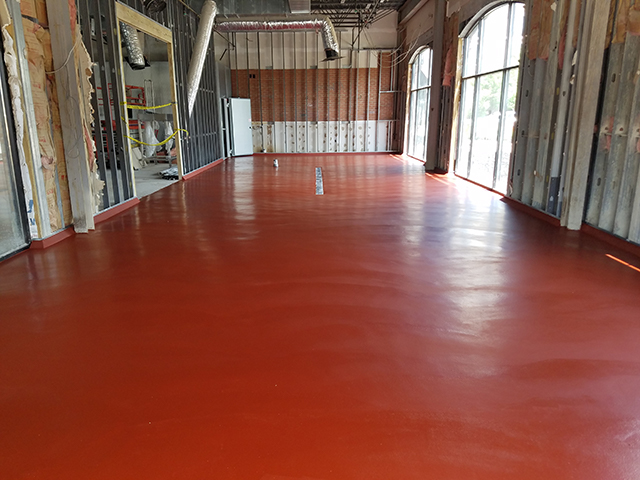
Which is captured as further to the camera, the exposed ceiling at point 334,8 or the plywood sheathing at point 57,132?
the exposed ceiling at point 334,8

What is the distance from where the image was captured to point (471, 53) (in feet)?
30.9

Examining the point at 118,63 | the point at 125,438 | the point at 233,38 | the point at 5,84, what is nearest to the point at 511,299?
the point at 125,438

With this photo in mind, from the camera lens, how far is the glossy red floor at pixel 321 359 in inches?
70.5

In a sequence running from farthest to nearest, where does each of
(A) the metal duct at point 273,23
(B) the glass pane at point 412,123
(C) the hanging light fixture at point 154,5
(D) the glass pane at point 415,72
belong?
1. (B) the glass pane at point 412,123
2. (D) the glass pane at point 415,72
3. (A) the metal duct at point 273,23
4. (C) the hanging light fixture at point 154,5

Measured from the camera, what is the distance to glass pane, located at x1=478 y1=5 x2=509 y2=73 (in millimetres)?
7773

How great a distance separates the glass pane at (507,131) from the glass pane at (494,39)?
0.51 metres

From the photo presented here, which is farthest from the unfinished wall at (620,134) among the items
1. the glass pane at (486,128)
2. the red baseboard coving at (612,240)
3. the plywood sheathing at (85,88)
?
the plywood sheathing at (85,88)

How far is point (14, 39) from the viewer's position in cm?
423

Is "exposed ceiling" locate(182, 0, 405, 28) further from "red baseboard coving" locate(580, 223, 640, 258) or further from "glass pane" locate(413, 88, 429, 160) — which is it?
"red baseboard coving" locate(580, 223, 640, 258)

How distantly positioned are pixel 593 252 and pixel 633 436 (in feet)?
9.71

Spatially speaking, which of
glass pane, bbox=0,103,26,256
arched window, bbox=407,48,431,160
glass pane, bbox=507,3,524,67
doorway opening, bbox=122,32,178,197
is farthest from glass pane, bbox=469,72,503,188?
doorway opening, bbox=122,32,178,197

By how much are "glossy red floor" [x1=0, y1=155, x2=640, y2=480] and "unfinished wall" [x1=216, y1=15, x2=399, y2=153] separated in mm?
12689

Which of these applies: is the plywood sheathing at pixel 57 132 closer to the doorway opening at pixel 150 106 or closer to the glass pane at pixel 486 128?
the doorway opening at pixel 150 106

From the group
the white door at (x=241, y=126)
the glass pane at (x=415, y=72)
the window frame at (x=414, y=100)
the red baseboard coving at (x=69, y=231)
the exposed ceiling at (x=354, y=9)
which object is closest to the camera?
the red baseboard coving at (x=69, y=231)
